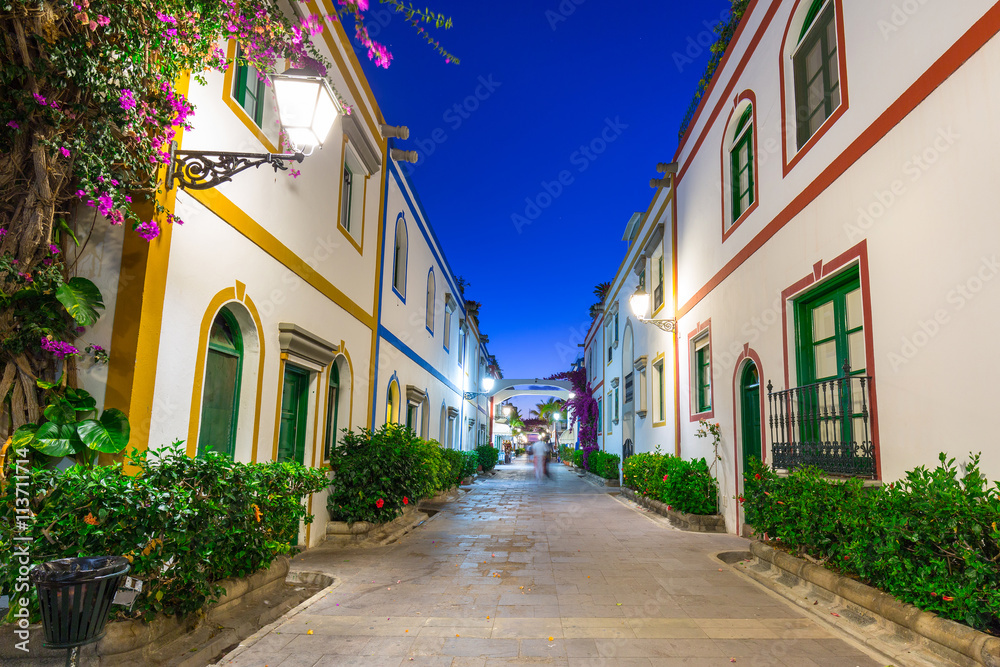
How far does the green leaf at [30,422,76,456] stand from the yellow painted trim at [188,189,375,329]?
1.90m

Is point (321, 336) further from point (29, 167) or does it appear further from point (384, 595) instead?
point (29, 167)

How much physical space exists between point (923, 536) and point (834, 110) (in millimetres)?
4199

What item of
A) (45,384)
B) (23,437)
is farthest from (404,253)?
(23,437)

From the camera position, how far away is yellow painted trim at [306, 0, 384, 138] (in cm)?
733

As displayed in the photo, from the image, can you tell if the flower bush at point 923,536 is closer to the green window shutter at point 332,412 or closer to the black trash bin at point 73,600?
the black trash bin at point 73,600

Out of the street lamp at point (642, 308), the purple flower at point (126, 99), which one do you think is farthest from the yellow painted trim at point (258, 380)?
the street lamp at point (642, 308)

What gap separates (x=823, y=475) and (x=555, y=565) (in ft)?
9.25

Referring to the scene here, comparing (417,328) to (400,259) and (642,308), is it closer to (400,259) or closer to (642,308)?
(400,259)

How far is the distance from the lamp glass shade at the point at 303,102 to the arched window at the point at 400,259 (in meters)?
7.12

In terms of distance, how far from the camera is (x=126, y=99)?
388 centimetres

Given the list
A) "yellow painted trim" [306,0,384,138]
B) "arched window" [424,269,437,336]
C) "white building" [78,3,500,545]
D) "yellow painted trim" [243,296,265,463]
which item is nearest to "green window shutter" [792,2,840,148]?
"yellow painted trim" [306,0,384,138]

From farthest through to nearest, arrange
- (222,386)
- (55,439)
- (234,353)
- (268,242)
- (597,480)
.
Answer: (597,480)
(268,242)
(234,353)
(222,386)
(55,439)

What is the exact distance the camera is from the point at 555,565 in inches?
263

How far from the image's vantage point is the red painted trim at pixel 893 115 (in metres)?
3.96
